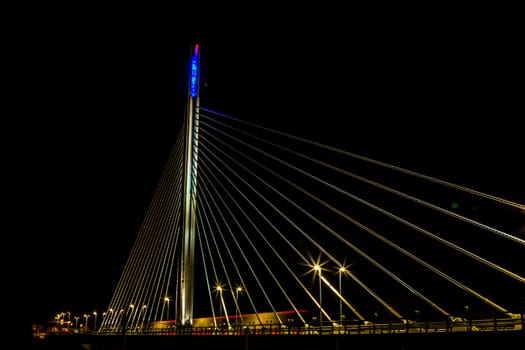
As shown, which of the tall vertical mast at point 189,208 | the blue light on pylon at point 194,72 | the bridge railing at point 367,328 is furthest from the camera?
the blue light on pylon at point 194,72

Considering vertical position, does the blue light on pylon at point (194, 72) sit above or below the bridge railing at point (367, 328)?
above

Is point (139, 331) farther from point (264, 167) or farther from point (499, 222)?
point (499, 222)

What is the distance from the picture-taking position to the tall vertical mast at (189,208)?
2870 centimetres

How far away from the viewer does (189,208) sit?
29859 mm

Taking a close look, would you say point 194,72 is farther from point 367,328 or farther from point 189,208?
point 367,328

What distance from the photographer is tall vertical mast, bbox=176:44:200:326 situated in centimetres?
2870

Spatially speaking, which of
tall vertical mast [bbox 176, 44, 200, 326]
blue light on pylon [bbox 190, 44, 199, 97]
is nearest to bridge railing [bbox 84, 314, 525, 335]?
tall vertical mast [bbox 176, 44, 200, 326]

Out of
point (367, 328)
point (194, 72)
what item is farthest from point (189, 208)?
point (367, 328)

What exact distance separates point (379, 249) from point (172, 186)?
51.5 feet

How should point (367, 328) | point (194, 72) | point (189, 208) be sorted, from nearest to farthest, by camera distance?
point (367, 328) → point (189, 208) → point (194, 72)

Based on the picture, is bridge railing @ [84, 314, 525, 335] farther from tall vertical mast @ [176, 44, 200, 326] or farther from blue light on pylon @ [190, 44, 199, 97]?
blue light on pylon @ [190, 44, 199, 97]

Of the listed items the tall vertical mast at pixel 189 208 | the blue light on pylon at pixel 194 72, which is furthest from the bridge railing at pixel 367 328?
the blue light on pylon at pixel 194 72

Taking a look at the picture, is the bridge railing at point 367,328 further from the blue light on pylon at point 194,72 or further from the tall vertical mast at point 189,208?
the blue light on pylon at point 194,72

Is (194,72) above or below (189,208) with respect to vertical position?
above
